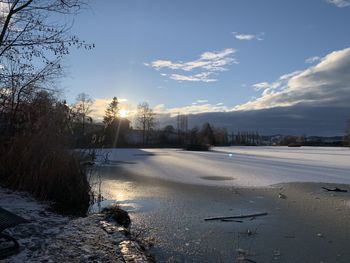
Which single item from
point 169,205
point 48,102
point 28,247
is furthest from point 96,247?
point 48,102

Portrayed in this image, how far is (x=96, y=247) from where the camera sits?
199 inches

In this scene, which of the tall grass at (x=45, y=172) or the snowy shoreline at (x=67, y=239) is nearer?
the snowy shoreline at (x=67, y=239)

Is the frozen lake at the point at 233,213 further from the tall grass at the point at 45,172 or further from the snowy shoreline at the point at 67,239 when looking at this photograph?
the tall grass at the point at 45,172

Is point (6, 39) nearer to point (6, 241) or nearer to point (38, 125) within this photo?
point (38, 125)

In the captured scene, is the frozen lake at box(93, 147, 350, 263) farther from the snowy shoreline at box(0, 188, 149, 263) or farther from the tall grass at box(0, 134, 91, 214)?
the tall grass at box(0, 134, 91, 214)

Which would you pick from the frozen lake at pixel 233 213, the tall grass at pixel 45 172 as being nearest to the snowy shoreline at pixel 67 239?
the frozen lake at pixel 233 213

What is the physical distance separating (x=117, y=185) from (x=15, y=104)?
5.09 metres

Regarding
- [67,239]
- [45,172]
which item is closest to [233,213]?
[45,172]

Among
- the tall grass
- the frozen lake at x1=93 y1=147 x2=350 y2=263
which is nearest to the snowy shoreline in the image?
the frozen lake at x1=93 y1=147 x2=350 y2=263

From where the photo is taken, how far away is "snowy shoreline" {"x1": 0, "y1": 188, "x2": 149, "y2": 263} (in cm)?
451

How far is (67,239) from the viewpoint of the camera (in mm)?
5219

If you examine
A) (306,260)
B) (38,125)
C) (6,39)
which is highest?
(6,39)

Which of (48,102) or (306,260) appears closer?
(306,260)

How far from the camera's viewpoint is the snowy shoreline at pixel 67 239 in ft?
14.8
